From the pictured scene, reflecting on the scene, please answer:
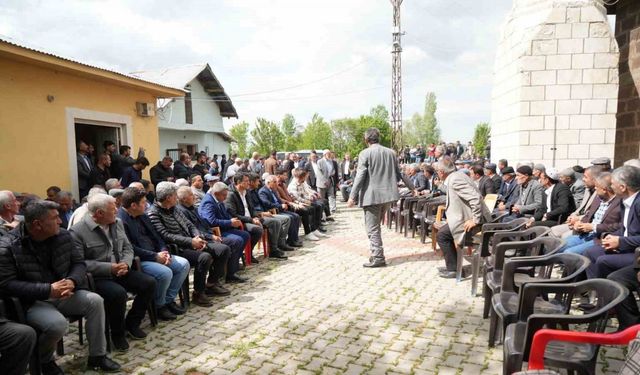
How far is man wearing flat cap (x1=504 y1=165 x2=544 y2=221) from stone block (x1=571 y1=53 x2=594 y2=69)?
2.40 m

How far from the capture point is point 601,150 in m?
7.11

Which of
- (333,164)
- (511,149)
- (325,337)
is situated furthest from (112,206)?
(333,164)

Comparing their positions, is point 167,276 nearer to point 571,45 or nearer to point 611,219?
point 611,219

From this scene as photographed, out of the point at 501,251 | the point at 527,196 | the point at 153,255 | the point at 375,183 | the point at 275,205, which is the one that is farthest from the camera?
the point at 275,205

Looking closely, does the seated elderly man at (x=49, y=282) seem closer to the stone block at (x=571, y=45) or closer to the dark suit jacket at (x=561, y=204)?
the dark suit jacket at (x=561, y=204)

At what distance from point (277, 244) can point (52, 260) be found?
13.1 feet

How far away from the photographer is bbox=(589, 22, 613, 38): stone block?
688 cm

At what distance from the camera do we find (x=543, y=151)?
7262 millimetres

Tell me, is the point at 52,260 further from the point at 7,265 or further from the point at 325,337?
the point at 325,337

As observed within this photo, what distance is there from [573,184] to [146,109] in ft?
27.6

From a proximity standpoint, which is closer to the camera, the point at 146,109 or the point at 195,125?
the point at 146,109

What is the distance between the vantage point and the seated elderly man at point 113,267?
11.3ft

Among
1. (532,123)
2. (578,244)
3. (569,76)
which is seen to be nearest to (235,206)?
(578,244)

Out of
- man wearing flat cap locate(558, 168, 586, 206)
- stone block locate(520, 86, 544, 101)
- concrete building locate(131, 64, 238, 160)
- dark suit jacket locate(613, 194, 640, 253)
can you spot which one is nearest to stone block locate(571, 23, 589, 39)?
stone block locate(520, 86, 544, 101)
